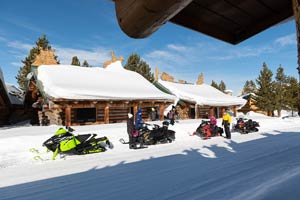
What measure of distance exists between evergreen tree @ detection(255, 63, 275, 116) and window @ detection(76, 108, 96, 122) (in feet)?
99.0

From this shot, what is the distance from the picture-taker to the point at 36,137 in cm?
981

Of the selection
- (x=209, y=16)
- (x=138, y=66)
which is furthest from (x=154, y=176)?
(x=138, y=66)

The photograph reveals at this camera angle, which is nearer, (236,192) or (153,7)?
(153,7)

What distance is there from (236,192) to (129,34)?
3.40 metres

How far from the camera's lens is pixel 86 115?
18.6 m

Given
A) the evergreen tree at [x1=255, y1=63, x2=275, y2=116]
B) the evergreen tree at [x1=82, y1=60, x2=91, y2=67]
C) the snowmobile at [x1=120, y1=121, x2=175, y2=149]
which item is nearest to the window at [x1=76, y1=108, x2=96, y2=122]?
the snowmobile at [x1=120, y1=121, x2=175, y2=149]

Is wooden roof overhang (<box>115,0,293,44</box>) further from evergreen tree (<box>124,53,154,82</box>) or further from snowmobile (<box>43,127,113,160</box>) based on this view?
evergreen tree (<box>124,53,154,82</box>)

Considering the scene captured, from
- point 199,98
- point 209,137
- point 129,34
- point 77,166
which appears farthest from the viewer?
point 199,98

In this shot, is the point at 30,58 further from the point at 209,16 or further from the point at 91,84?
the point at 209,16

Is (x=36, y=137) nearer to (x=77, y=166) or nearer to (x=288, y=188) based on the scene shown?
(x=77, y=166)

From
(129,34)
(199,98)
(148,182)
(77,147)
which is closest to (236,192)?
(148,182)

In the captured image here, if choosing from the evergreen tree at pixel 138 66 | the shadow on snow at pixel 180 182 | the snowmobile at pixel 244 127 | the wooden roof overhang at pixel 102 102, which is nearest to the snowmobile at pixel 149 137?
the shadow on snow at pixel 180 182

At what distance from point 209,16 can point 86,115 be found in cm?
1718

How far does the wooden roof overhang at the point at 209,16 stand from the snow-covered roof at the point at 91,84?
42.8ft
